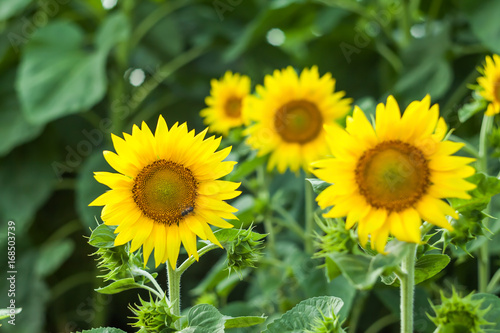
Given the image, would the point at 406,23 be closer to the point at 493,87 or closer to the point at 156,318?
the point at 493,87

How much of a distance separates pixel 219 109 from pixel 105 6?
698 millimetres

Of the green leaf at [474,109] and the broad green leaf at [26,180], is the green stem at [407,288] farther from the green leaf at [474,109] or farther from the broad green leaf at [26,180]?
the broad green leaf at [26,180]

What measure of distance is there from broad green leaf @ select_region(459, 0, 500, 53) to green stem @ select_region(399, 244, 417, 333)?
0.67m

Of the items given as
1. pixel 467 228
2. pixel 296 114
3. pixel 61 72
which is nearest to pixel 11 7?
pixel 61 72

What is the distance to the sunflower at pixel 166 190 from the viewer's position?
48cm

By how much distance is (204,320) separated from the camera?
0.49 metres

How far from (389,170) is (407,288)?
0.10 metres

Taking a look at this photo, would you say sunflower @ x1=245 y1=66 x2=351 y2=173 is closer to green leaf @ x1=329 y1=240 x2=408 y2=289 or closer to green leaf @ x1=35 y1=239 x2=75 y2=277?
green leaf @ x1=329 y1=240 x2=408 y2=289

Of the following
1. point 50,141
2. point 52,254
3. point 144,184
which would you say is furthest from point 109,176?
point 50,141

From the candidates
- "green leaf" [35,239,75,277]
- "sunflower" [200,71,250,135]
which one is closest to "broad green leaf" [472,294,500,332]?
"sunflower" [200,71,250,135]

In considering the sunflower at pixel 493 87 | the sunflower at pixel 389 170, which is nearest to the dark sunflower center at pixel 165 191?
the sunflower at pixel 389 170

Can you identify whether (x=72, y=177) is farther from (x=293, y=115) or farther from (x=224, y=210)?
(x=224, y=210)

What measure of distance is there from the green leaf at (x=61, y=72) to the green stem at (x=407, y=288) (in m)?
0.91

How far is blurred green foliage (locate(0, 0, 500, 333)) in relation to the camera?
116cm
